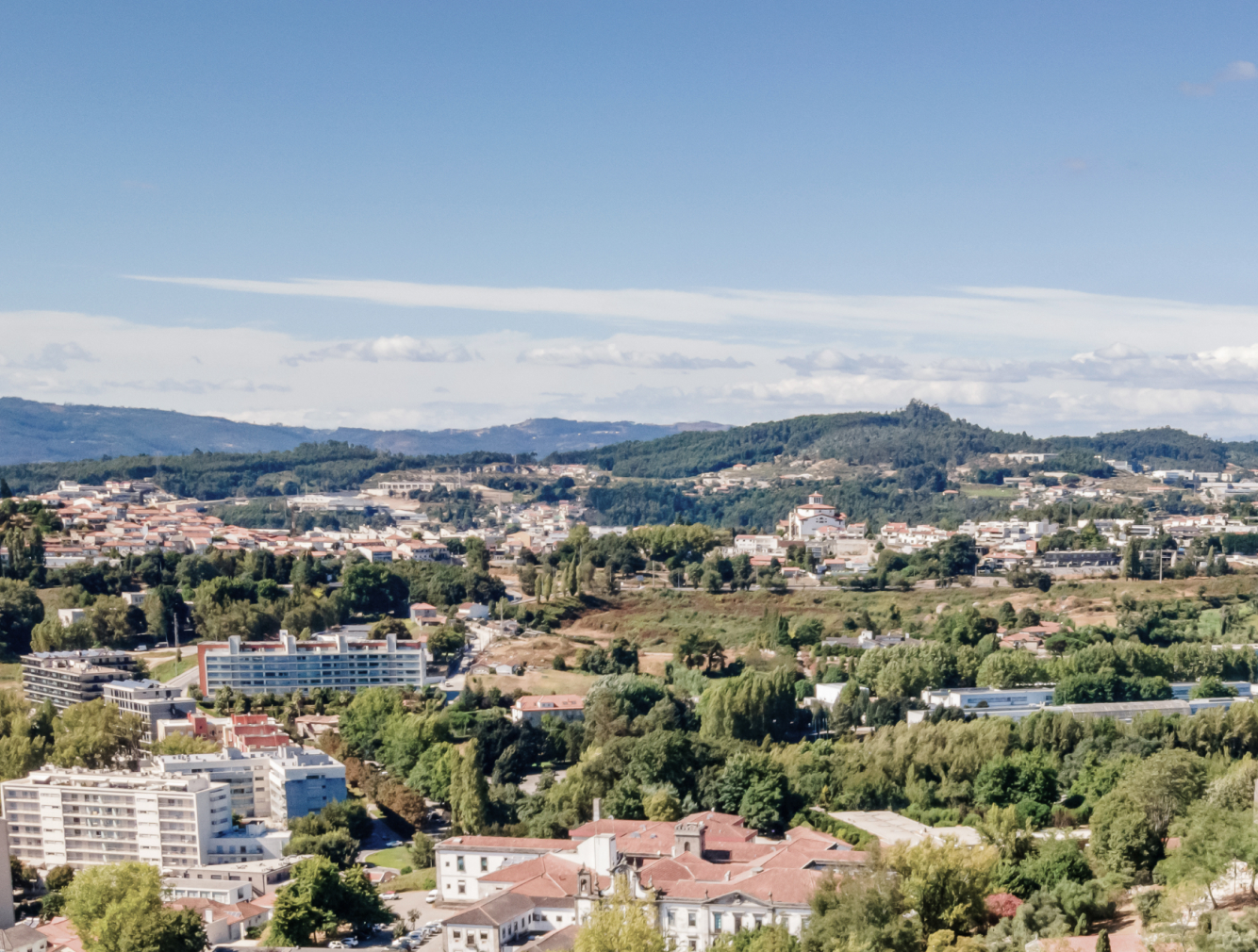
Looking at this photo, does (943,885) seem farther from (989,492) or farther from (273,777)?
(989,492)

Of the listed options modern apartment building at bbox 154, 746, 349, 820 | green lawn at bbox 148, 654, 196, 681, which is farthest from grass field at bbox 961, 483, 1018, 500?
modern apartment building at bbox 154, 746, 349, 820

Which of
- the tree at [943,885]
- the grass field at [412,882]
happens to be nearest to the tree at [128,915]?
the grass field at [412,882]

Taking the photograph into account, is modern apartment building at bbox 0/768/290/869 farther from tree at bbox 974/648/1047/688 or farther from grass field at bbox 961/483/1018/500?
grass field at bbox 961/483/1018/500

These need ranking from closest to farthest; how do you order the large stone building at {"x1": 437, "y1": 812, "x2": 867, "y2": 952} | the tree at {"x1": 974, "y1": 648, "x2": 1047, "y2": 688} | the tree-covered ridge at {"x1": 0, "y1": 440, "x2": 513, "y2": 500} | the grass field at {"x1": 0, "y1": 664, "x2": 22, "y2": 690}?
1. the large stone building at {"x1": 437, "y1": 812, "x2": 867, "y2": 952}
2. the tree at {"x1": 974, "y1": 648, "x2": 1047, "y2": 688}
3. the grass field at {"x1": 0, "y1": 664, "x2": 22, "y2": 690}
4. the tree-covered ridge at {"x1": 0, "y1": 440, "x2": 513, "y2": 500}

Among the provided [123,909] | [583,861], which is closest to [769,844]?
[583,861]

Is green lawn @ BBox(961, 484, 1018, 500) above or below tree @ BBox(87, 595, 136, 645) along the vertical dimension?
below

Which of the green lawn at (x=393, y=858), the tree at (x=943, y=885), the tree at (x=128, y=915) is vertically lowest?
the green lawn at (x=393, y=858)

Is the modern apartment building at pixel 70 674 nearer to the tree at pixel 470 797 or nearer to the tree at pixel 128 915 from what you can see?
the tree at pixel 470 797
